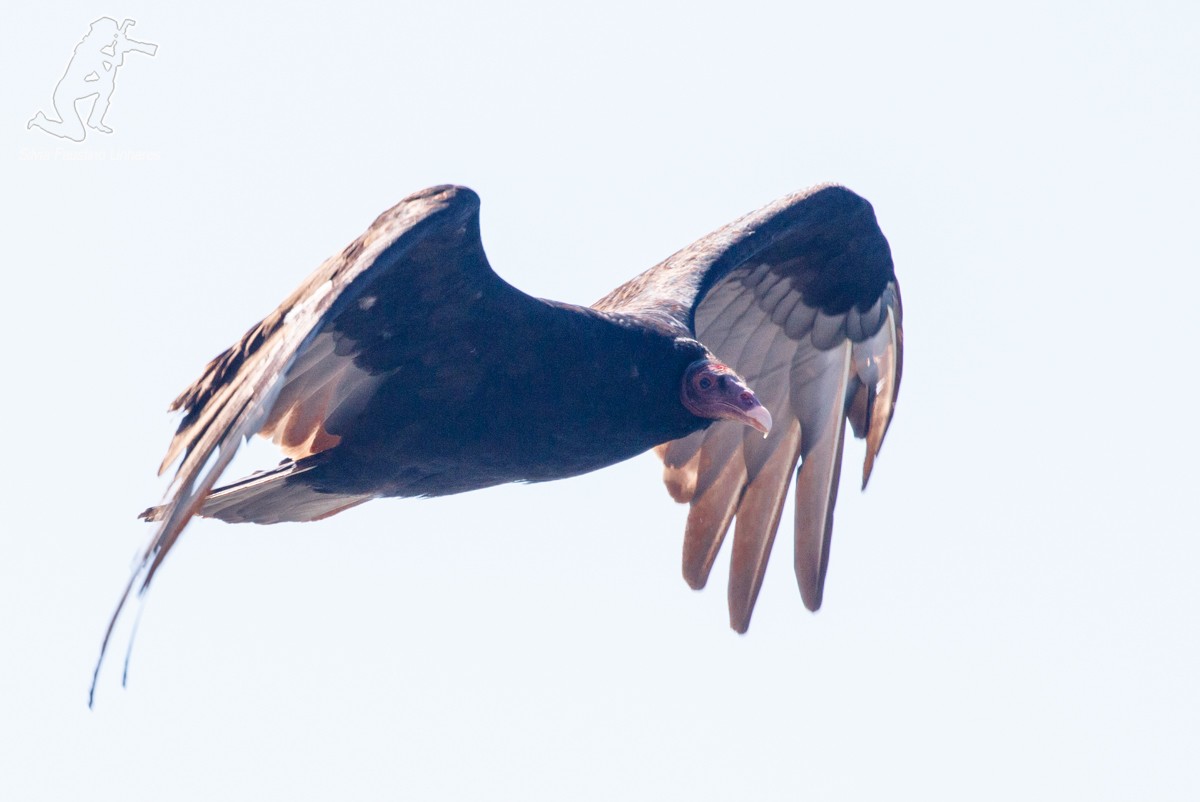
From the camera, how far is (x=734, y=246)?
7555 millimetres

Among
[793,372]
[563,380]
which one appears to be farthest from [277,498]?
[793,372]

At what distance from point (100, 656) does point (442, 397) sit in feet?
6.50

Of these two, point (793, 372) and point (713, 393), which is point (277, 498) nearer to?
point (713, 393)

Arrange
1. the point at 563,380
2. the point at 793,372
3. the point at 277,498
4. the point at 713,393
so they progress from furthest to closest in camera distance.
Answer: the point at 793,372 < the point at 277,498 < the point at 713,393 < the point at 563,380

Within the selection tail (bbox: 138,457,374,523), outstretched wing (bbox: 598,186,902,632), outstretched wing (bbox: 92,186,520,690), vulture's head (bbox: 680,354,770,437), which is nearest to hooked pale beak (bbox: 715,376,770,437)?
vulture's head (bbox: 680,354,770,437)

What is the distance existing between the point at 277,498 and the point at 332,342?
2.33ft

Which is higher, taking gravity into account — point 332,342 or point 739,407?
point 332,342

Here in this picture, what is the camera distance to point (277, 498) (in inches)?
267

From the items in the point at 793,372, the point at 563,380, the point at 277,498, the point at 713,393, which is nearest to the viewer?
the point at 563,380

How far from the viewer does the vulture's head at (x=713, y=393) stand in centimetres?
656

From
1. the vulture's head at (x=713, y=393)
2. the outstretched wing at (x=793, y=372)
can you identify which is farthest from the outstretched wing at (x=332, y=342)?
the outstretched wing at (x=793, y=372)

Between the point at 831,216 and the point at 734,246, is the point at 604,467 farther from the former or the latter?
the point at 831,216

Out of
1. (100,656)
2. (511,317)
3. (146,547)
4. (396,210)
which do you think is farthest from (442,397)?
(100,656)

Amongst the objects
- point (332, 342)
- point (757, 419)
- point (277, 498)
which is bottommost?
point (277, 498)
